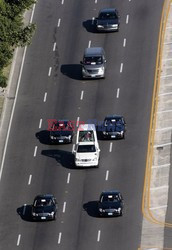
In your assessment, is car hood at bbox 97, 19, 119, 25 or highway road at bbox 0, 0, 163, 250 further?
car hood at bbox 97, 19, 119, 25

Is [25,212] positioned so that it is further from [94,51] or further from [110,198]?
[94,51]

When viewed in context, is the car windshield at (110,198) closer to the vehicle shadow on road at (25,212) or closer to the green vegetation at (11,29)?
the vehicle shadow on road at (25,212)

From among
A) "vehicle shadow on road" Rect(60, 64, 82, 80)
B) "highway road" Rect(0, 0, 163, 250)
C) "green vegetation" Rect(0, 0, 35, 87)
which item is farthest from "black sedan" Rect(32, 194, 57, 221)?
"vehicle shadow on road" Rect(60, 64, 82, 80)

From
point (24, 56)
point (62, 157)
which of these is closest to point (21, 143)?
point (62, 157)

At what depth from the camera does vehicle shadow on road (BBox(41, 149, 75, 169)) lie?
405ft

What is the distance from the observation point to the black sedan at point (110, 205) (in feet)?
375

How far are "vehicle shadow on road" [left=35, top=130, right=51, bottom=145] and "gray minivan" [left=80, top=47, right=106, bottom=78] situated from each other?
376 inches

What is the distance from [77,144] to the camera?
121938 millimetres

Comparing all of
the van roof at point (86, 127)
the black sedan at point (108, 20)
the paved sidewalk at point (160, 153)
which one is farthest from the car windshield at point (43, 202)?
the black sedan at point (108, 20)

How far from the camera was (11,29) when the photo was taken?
429 feet

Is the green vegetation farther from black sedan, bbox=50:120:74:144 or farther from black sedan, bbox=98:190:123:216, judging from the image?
black sedan, bbox=98:190:123:216

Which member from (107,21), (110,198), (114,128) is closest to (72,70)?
(107,21)

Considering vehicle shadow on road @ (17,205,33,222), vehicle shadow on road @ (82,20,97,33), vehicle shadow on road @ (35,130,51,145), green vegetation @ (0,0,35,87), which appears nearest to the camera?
vehicle shadow on road @ (17,205,33,222)

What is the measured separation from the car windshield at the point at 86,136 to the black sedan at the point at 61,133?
8.01 feet
